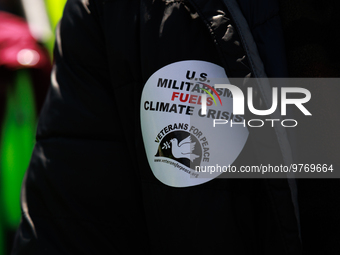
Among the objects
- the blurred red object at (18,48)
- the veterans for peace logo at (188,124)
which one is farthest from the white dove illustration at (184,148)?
the blurred red object at (18,48)

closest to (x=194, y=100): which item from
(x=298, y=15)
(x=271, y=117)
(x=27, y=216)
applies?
(x=271, y=117)

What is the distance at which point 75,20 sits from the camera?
70 cm

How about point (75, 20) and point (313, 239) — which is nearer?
point (313, 239)

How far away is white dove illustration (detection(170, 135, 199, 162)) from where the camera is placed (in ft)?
1.94

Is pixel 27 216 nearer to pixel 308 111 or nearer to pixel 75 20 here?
pixel 75 20

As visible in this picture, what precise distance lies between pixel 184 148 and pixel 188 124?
4 cm

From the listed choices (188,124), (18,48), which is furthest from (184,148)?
(18,48)

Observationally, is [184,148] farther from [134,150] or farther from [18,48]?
[18,48]

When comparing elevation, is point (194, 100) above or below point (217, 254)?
above

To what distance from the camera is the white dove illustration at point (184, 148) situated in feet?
1.94

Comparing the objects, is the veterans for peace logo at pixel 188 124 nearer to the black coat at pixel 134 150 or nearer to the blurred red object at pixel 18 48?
the black coat at pixel 134 150

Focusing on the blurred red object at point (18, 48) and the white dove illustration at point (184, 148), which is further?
the blurred red object at point (18, 48)

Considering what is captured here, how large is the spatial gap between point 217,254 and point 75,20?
0.52 metres

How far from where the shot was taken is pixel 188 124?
593mm
